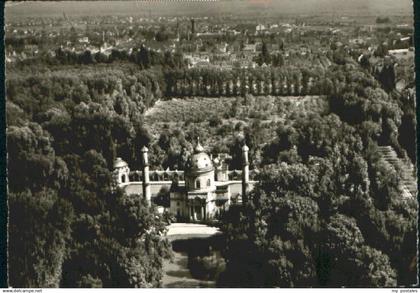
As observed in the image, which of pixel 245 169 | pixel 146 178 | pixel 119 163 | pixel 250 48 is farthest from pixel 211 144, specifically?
pixel 250 48

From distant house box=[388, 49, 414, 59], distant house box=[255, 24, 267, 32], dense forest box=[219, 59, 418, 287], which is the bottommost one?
dense forest box=[219, 59, 418, 287]

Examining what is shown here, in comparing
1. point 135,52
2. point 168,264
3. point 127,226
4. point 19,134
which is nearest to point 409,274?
point 168,264

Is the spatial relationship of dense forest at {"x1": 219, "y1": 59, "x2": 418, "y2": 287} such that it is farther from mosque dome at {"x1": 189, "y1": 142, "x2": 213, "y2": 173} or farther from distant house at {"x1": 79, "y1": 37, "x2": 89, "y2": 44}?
distant house at {"x1": 79, "y1": 37, "x2": 89, "y2": 44}

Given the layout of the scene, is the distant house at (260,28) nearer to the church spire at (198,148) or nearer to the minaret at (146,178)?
the church spire at (198,148)

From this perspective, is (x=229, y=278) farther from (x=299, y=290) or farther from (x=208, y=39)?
(x=208, y=39)

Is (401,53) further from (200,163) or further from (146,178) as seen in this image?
(146,178)

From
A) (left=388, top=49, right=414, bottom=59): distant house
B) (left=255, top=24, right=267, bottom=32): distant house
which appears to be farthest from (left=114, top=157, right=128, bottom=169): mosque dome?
(left=388, top=49, right=414, bottom=59): distant house
